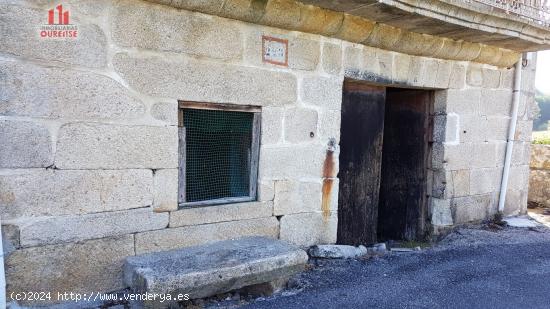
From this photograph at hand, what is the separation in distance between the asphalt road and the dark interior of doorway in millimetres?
643

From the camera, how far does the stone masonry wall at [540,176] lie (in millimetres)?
6867

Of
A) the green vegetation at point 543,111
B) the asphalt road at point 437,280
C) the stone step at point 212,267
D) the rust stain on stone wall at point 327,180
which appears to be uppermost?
the green vegetation at point 543,111

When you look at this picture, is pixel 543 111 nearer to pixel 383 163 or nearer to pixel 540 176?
pixel 540 176

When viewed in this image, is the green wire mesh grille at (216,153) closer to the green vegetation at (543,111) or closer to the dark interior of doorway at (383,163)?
the dark interior of doorway at (383,163)

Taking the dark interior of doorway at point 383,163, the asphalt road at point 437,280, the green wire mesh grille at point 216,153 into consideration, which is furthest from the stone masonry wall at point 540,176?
the green wire mesh grille at point 216,153

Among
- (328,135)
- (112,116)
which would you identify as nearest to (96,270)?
(112,116)

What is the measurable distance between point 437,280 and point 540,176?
4.78 m

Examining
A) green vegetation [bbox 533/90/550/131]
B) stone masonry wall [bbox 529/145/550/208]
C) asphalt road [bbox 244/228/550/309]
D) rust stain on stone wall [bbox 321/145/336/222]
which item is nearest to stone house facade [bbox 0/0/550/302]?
rust stain on stone wall [bbox 321/145/336/222]

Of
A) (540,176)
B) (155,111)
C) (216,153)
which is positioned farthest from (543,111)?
(155,111)

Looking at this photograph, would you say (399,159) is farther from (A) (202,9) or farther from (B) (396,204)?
(A) (202,9)

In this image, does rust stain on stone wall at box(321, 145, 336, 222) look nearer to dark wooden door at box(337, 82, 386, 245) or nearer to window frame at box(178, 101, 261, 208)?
dark wooden door at box(337, 82, 386, 245)

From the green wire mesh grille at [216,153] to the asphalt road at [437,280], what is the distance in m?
0.97

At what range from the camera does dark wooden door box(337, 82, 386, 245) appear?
4.36 metres

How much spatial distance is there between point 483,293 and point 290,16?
2.78m
